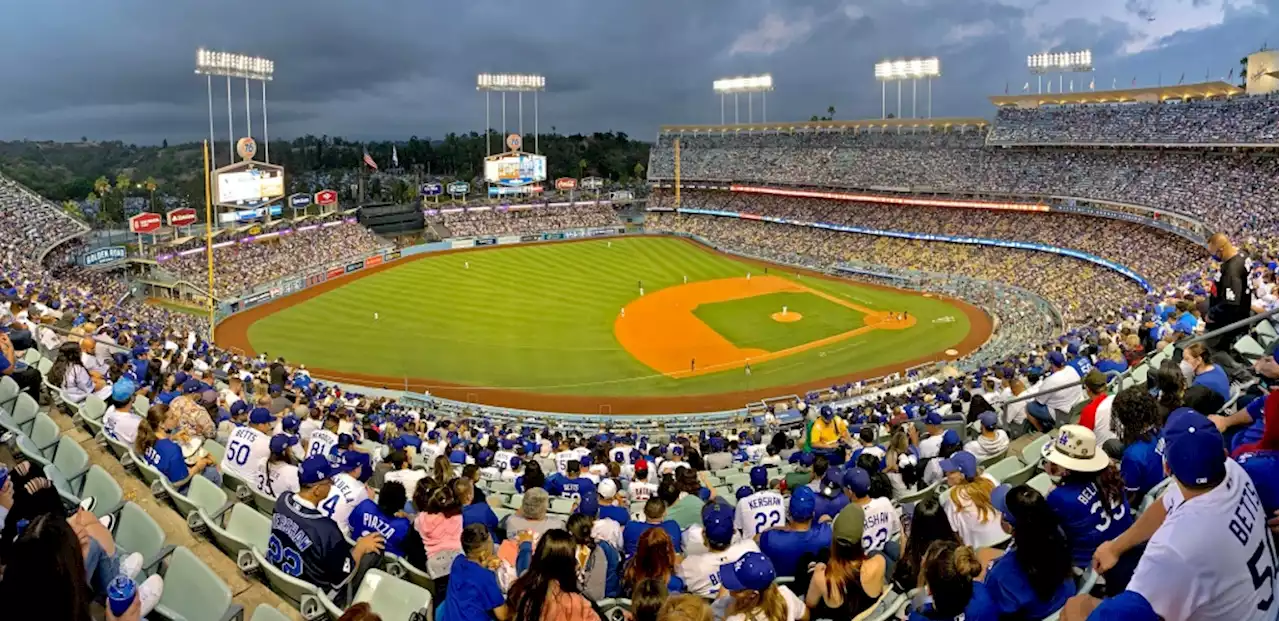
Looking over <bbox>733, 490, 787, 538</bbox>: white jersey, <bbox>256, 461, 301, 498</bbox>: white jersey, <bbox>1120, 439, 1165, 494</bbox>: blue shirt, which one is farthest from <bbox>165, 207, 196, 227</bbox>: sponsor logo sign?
<bbox>1120, 439, 1165, 494</bbox>: blue shirt

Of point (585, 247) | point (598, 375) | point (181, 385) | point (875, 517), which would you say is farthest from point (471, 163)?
point (875, 517)

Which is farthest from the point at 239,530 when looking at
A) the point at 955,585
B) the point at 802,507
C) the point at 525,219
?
the point at 525,219

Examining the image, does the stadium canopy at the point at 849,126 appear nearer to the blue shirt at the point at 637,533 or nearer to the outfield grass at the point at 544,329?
the outfield grass at the point at 544,329

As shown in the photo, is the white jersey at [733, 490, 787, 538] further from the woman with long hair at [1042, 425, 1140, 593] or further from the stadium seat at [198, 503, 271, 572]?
the stadium seat at [198, 503, 271, 572]

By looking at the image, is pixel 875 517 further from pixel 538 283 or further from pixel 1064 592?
pixel 538 283

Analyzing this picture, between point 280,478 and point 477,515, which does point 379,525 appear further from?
point 280,478

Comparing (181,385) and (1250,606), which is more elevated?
(1250,606)
